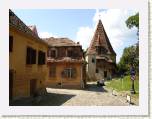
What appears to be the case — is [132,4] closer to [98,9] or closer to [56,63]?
[98,9]

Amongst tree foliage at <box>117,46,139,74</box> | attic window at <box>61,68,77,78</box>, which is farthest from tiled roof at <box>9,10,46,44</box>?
tree foliage at <box>117,46,139,74</box>

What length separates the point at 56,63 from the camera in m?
13.8

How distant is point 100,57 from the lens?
12406 millimetres

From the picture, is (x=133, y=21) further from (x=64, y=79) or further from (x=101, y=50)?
(x=64, y=79)

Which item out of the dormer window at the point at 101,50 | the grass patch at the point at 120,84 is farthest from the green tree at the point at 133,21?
the grass patch at the point at 120,84

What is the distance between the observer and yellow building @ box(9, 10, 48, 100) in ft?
37.0

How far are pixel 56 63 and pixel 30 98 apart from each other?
90.3 inches

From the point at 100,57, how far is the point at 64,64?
95.4 inches

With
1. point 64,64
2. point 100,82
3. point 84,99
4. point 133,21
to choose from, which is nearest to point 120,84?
point 100,82

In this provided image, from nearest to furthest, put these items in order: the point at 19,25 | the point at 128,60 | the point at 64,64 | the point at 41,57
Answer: the point at 128,60
the point at 19,25
the point at 41,57
the point at 64,64

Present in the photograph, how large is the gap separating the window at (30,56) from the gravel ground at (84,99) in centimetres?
110

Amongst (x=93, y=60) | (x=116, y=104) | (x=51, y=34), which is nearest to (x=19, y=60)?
(x=51, y=34)

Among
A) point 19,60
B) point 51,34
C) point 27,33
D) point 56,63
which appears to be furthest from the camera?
point 56,63

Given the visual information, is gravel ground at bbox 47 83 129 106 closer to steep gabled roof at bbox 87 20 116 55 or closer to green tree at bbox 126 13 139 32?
steep gabled roof at bbox 87 20 116 55
